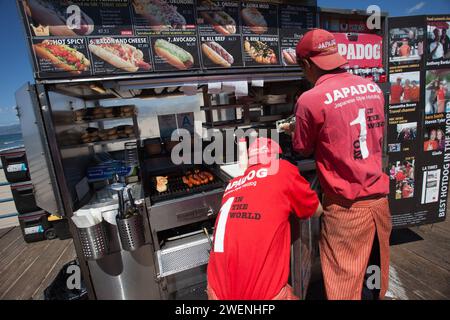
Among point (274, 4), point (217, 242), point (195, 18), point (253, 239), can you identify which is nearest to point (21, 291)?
point (217, 242)

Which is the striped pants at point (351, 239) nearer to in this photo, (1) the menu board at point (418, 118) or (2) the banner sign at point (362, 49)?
(1) the menu board at point (418, 118)

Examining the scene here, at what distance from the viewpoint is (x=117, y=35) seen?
82.9 inches

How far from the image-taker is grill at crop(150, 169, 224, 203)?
236 centimetres

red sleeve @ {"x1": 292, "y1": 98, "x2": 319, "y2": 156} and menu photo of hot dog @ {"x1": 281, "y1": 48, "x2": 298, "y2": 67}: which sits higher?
menu photo of hot dog @ {"x1": 281, "y1": 48, "x2": 298, "y2": 67}

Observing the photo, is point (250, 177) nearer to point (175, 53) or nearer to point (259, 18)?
point (175, 53)

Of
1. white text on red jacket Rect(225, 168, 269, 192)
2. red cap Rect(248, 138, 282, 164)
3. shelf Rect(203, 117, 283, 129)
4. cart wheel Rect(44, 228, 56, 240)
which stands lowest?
cart wheel Rect(44, 228, 56, 240)

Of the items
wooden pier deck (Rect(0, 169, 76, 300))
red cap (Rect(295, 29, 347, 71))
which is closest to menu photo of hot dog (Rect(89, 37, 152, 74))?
red cap (Rect(295, 29, 347, 71))

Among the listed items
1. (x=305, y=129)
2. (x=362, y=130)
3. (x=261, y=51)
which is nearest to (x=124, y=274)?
(x=305, y=129)

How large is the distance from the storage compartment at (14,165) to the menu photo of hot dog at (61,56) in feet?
10.8

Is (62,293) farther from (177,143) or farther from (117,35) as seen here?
(117,35)

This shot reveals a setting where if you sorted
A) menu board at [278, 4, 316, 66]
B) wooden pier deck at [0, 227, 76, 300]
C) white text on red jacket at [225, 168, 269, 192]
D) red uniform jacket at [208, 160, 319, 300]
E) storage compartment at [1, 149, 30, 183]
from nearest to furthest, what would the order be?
1. red uniform jacket at [208, 160, 319, 300]
2. white text on red jacket at [225, 168, 269, 192]
3. menu board at [278, 4, 316, 66]
4. wooden pier deck at [0, 227, 76, 300]
5. storage compartment at [1, 149, 30, 183]

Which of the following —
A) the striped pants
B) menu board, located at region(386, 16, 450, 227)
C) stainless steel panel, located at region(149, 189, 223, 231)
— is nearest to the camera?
the striped pants

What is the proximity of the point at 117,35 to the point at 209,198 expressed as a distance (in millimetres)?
1839

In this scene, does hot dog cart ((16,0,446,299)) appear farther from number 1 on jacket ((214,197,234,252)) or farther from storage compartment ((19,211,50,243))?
storage compartment ((19,211,50,243))
